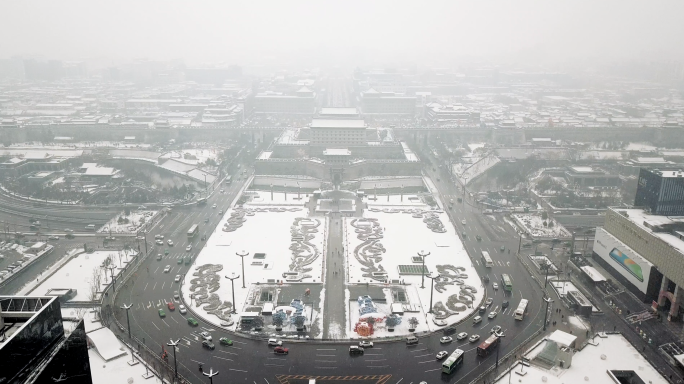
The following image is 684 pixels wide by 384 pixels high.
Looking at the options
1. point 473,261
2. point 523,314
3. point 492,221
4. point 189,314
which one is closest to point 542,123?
point 492,221

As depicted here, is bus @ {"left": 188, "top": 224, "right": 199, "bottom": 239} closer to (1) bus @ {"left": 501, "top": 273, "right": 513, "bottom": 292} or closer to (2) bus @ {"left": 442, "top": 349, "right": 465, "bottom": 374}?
(1) bus @ {"left": 501, "top": 273, "right": 513, "bottom": 292}

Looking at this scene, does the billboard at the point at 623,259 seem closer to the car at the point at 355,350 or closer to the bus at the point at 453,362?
the bus at the point at 453,362

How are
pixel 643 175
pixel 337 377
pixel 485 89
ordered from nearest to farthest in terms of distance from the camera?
1. pixel 337 377
2. pixel 643 175
3. pixel 485 89

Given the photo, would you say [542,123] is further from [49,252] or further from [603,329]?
[49,252]

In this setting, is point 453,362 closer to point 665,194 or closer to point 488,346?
point 488,346

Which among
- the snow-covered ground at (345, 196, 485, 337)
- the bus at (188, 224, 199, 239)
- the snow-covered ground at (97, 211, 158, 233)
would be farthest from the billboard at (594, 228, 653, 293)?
the snow-covered ground at (97, 211, 158, 233)

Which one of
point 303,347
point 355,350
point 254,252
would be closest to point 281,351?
point 303,347
